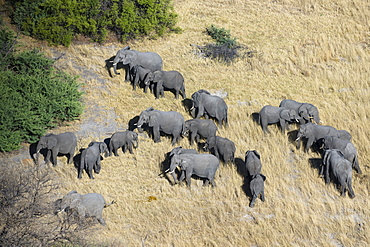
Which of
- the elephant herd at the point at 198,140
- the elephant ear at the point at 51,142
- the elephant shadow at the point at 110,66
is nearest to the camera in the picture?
the elephant herd at the point at 198,140

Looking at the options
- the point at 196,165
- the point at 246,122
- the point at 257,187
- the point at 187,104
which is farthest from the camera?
the point at 187,104

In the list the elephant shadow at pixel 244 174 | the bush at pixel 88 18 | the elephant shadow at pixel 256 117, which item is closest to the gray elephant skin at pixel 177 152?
the elephant shadow at pixel 244 174

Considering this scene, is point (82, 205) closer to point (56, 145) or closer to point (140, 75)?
point (56, 145)

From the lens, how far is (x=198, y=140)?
24312mm

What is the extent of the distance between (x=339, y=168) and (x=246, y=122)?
5895mm

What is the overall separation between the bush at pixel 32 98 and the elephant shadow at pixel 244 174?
7.96m

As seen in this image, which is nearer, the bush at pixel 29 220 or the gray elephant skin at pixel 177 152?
the bush at pixel 29 220

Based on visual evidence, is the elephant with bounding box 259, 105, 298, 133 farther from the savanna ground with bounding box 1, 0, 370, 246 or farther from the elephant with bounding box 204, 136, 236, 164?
the elephant with bounding box 204, 136, 236, 164

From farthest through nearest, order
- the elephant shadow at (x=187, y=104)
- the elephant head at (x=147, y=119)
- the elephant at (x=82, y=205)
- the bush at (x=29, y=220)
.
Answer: the elephant shadow at (x=187, y=104) < the elephant head at (x=147, y=119) < the elephant at (x=82, y=205) < the bush at (x=29, y=220)

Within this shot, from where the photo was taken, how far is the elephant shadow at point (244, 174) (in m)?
21.5

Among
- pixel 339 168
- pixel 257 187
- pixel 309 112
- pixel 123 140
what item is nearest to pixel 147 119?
pixel 123 140

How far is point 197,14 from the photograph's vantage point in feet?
123

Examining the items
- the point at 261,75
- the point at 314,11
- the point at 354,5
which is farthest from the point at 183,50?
the point at 354,5

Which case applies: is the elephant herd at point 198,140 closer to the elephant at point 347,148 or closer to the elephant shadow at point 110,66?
the elephant at point 347,148
